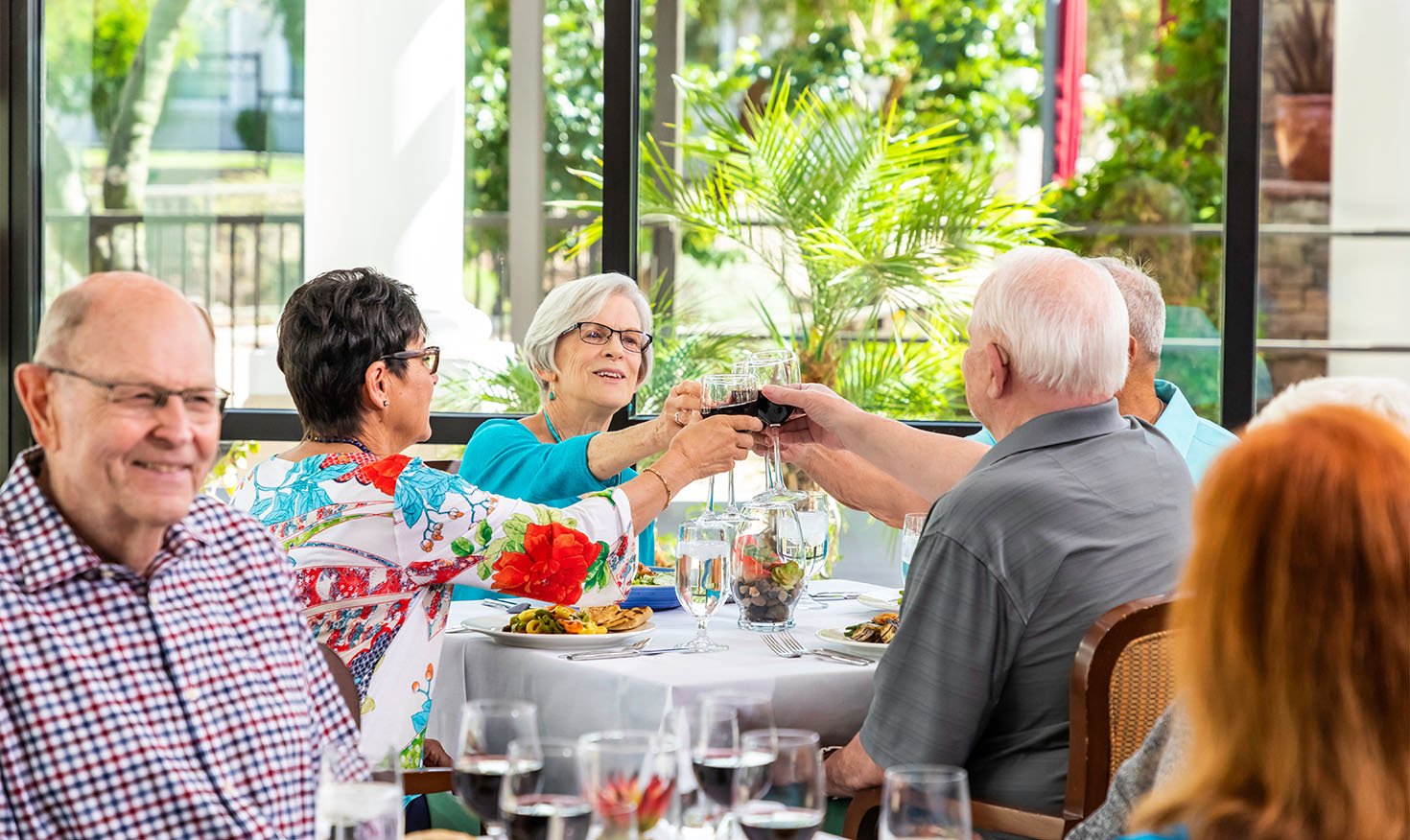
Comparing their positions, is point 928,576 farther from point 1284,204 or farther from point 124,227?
point 1284,204

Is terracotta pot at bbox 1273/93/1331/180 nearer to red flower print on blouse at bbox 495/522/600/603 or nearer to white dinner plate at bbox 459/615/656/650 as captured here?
white dinner plate at bbox 459/615/656/650

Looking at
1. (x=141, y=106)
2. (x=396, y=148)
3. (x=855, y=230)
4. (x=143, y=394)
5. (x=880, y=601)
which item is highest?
(x=141, y=106)

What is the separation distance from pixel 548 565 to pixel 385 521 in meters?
0.27

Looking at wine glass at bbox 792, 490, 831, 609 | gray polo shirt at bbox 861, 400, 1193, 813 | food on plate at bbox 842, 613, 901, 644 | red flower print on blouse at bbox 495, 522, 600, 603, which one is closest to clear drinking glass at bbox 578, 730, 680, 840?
gray polo shirt at bbox 861, 400, 1193, 813

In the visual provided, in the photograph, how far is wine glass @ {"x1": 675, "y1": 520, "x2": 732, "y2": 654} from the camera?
2.51 meters

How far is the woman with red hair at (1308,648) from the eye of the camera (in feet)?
3.23

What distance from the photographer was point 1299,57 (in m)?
6.33

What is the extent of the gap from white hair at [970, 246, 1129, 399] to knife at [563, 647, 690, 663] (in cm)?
75

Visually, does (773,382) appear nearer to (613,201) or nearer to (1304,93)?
(613,201)

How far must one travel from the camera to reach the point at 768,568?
2.70 meters

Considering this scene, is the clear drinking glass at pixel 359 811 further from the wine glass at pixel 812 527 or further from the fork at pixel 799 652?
the wine glass at pixel 812 527

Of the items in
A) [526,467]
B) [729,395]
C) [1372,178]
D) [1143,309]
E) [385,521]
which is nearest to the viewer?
[385,521]

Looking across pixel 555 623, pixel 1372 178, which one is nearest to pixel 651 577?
pixel 555 623

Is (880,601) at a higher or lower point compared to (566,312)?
lower
